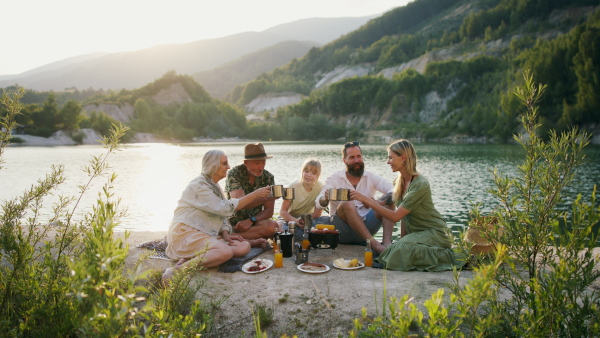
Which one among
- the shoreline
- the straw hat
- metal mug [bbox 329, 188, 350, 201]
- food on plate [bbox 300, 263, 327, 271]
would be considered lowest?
the shoreline

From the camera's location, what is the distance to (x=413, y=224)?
17.0 feet

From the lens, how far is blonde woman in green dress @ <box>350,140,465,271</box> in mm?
4863

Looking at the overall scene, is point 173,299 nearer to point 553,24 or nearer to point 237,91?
point 553,24

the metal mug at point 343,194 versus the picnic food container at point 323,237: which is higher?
the metal mug at point 343,194

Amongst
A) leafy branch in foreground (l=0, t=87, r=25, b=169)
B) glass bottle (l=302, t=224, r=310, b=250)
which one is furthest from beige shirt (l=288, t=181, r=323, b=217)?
leafy branch in foreground (l=0, t=87, r=25, b=169)

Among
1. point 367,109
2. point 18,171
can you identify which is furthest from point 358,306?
point 367,109

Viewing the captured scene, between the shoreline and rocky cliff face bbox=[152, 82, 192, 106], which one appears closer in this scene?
the shoreline

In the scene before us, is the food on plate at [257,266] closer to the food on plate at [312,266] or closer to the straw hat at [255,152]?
the food on plate at [312,266]

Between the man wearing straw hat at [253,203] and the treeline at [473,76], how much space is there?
34713mm

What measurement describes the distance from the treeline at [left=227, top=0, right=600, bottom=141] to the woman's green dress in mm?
34384

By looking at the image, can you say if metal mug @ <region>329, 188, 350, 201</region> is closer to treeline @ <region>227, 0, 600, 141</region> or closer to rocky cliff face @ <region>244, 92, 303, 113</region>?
treeline @ <region>227, 0, 600, 141</region>

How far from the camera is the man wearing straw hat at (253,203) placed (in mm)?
6012


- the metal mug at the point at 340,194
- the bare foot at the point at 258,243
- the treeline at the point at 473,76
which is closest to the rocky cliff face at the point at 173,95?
the treeline at the point at 473,76

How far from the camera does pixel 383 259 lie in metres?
5.05
